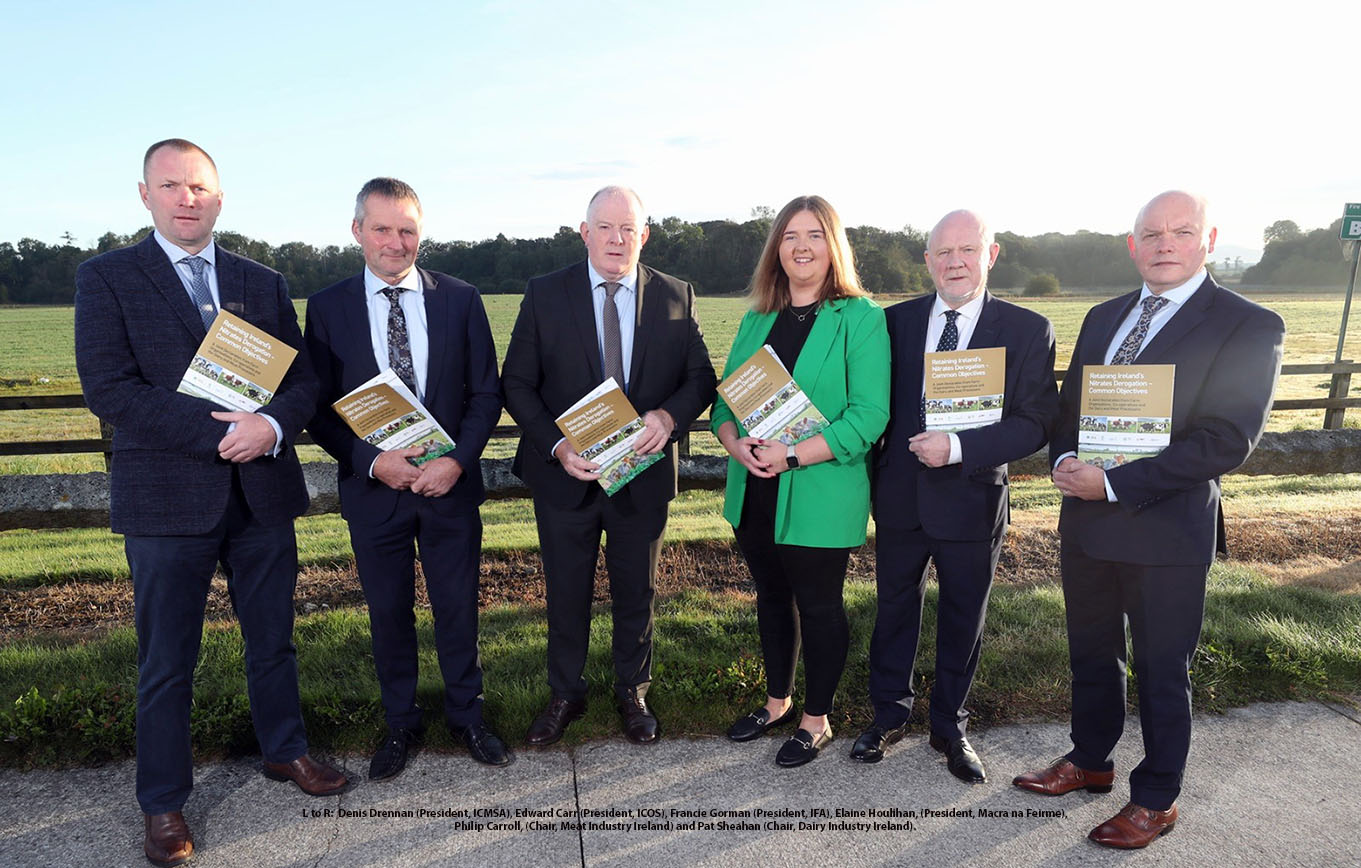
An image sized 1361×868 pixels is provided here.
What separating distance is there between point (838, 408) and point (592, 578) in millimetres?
1403

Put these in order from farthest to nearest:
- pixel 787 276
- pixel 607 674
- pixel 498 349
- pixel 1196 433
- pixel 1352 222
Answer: pixel 498 349 → pixel 1352 222 → pixel 607 674 → pixel 787 276 → pixel 1196 433

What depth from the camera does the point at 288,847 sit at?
296 cm

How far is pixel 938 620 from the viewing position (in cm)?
355

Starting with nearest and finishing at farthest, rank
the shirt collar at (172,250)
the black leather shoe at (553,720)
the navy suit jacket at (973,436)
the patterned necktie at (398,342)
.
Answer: the shirt collar at (172,250) → the navy suit jacket at (973,436) → the patterned necktie at (398,342) → the black leather shoe at (553,720)

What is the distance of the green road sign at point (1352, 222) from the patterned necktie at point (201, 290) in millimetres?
14011

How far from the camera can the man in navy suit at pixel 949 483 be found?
333 cm

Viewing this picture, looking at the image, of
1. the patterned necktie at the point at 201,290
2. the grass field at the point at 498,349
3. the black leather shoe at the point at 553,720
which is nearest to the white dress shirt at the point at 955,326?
the grass field at the point at 498,349

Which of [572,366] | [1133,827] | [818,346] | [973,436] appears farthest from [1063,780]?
[572,366]

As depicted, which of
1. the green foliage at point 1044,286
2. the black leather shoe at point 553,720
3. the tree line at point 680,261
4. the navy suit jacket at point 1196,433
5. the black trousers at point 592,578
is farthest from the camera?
the green foliage at point 1044,286

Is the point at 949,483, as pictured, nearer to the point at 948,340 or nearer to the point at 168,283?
the point at 948,340

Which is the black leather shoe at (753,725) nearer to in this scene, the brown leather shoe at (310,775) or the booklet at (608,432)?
the booklet at (608,432)

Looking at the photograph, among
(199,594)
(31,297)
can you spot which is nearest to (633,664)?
(199,594)

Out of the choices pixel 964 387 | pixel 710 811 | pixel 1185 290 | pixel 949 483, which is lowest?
pixel 710 811

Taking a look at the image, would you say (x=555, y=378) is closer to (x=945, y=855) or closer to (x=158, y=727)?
(x=158, y=727)
